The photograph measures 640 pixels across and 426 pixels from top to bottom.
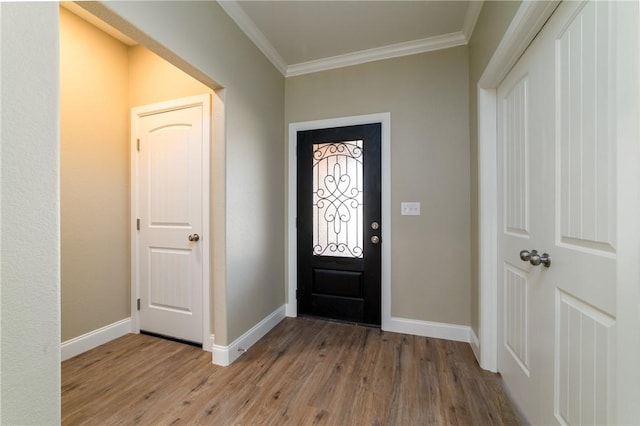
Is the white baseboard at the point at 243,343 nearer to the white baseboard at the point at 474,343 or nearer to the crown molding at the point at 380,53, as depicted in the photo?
the white baseboard at the point at 474,343

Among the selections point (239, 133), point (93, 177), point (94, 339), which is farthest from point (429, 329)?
point (93, 177)

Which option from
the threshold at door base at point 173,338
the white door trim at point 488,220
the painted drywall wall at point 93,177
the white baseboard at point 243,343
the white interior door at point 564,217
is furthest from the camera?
the threshold at door base at point 173,338

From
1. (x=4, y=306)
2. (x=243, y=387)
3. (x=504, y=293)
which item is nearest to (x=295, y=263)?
(x=243, y=387)

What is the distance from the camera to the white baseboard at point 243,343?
6.28ft

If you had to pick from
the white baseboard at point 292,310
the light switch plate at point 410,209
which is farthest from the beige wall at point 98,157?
the light switch plate at point 410,209

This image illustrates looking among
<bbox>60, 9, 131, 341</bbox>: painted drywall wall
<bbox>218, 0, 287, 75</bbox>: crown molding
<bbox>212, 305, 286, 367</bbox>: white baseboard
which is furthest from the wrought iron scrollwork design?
<bbox>60, 9, 131, 341</bbox>: painted drywall wall

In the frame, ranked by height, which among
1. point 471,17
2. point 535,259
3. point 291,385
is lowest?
point 291,385

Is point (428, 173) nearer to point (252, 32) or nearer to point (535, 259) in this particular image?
point (535, 259)

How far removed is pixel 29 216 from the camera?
0.89m

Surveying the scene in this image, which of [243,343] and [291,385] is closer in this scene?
[291,385]

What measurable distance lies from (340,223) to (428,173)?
3.15ft

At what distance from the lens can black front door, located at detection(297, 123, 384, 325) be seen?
8.17 feet

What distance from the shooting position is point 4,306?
0.83 metres

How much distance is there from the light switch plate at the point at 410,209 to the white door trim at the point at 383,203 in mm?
129
